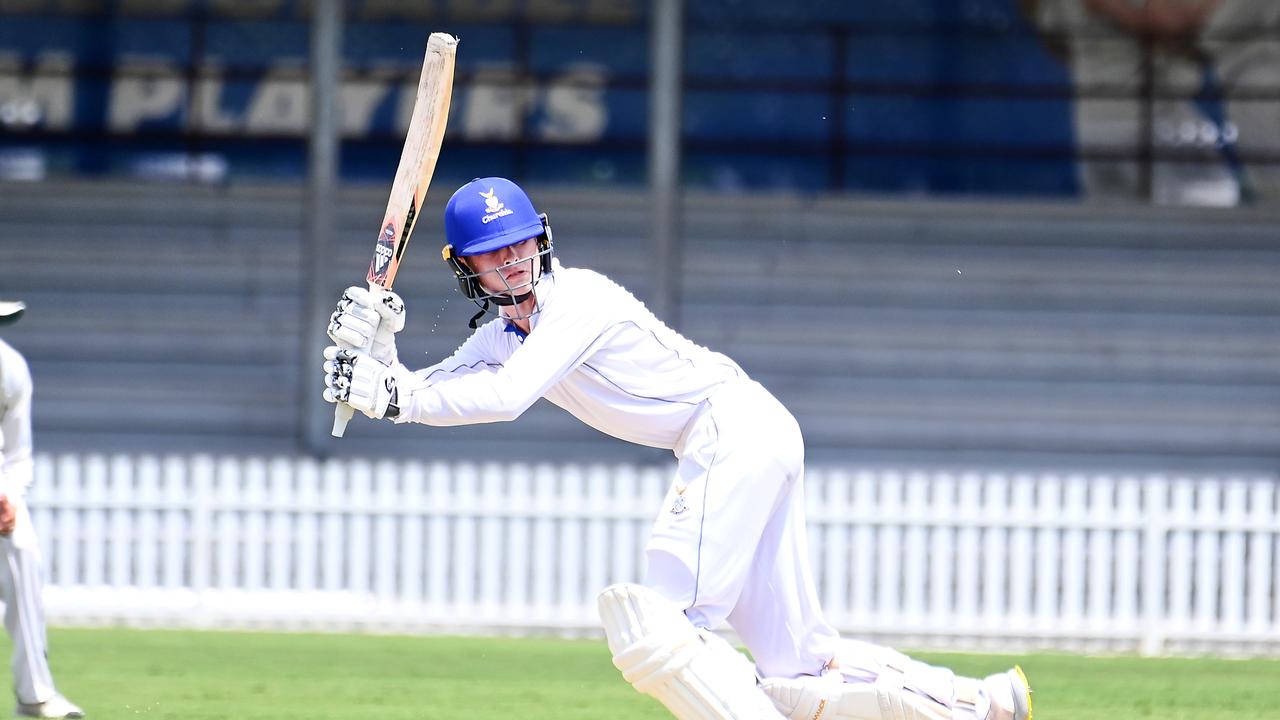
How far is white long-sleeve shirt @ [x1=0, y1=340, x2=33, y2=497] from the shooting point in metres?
5.55

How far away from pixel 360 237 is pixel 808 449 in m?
3.75

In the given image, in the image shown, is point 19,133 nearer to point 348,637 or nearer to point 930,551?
point 348,637

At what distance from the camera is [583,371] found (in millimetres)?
4371

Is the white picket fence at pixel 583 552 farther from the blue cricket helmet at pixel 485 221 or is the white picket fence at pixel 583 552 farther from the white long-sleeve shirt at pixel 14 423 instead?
the blue cricket helmet at pixel 485 221

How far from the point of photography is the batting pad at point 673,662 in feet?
13.3

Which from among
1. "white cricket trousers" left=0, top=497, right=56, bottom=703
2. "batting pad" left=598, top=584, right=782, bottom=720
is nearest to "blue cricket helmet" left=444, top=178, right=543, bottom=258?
"batting pad" left=598, top=584, right=782, bottom=720

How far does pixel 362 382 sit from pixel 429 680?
3.54 meters

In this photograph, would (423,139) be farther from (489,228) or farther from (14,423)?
(14,423)

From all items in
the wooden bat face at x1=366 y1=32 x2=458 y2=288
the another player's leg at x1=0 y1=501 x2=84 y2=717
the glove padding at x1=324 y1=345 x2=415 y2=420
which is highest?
the wooden bat face at x1=366 y1=32 x2=458 y2=288

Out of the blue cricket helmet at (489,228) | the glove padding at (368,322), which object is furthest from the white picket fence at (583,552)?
the glove padding at (368,322)

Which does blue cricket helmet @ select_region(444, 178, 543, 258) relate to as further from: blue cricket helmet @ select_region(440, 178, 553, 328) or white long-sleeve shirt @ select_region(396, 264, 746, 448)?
white long-sleeve shirt @ select_region(396, 264, 746, 448)

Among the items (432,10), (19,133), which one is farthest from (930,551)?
(19,133)

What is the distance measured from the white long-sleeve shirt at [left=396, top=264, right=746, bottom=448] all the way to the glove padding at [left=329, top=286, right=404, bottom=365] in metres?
0.13

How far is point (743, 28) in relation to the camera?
45.0 ft
